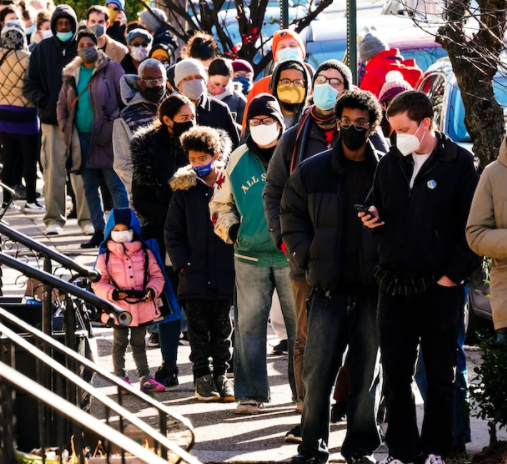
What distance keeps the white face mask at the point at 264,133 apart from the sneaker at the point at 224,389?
156 centimetres

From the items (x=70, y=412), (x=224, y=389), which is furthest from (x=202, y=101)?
(x=70, y=412)

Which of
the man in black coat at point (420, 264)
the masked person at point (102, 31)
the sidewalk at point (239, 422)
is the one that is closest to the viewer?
the man in black coat at point (420, 264)

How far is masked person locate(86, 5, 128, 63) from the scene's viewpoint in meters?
15.3

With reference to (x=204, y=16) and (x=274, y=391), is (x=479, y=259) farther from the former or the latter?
(x=204, y=16)

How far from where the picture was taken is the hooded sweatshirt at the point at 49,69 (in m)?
14.4

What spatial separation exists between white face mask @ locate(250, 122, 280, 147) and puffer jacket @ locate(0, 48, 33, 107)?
25.1 feet

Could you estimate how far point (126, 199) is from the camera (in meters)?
13.6

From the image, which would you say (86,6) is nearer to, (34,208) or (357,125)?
(34,208)

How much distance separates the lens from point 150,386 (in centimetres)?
872

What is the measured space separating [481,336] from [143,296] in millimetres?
2526

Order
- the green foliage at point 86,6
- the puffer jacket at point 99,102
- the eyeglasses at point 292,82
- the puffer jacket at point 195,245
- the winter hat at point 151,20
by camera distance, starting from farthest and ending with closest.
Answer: the green foliage at point 86,6 < the winter hat at point 151,20 < the puffer jacket at point 99,102 < the eyeglasses at point 292,82 < the puffer jacket at point 195,245

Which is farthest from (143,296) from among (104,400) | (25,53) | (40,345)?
(25,53)

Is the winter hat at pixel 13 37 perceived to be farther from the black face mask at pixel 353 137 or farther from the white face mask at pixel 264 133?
the black face mask at pixel 353 137

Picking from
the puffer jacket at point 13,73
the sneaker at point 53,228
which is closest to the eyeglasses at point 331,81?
the sneaker at point 53,228
